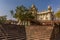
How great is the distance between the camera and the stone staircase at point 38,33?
11.9m

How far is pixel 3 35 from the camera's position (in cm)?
1020

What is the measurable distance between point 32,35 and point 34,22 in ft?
15.6

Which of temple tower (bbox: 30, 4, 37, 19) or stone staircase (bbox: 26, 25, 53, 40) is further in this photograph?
temple tower (bbox: 30, 4, 37, 19)

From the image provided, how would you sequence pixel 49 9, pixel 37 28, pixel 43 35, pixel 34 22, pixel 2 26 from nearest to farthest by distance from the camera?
pixel 2 26
pixel 43 35
pixel 37 28
pixel 34 22
pixel 49 9

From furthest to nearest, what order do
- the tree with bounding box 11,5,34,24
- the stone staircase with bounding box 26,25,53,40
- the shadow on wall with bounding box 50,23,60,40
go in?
the tree with bounding box 11,5,34,24
the shadow on wall with bounding box 50,23,60,40
the stone staircase with bounding box 26,25,53,40

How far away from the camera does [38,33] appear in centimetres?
1251

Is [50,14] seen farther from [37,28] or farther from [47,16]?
[37,28]

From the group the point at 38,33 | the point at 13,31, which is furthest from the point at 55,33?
the point at 13,31

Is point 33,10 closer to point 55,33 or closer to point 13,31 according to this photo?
point 55,33

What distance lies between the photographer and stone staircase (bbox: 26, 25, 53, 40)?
11.9 meters

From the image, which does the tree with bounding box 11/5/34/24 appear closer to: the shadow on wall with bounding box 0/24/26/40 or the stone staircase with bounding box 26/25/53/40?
the stone staircase with bounding box 26/25/53/40

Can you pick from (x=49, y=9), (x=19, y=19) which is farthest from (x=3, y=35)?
(x=49, y=9)

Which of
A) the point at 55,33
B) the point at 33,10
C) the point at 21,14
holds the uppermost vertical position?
the point at 33,10

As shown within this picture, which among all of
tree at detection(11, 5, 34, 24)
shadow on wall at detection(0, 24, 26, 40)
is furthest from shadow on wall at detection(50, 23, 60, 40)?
tree at detection(11, 5, 34, 24)
